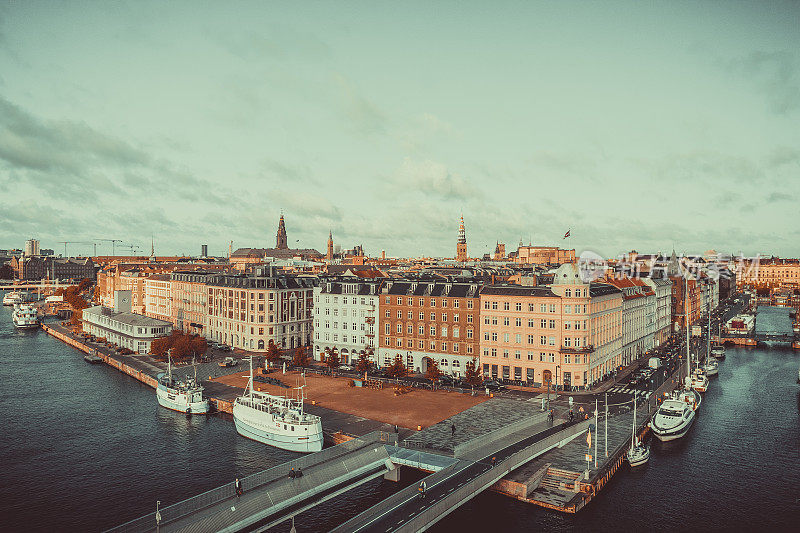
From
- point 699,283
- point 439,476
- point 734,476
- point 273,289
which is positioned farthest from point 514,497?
point 699,283

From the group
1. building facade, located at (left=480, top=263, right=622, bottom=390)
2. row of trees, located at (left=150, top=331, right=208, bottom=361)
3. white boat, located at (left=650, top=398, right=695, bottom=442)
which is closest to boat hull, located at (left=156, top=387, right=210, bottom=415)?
→ row of trees, located at (left=150, top=331, right=208, bottom=361)

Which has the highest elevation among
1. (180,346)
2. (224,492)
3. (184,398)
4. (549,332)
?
(549,332)

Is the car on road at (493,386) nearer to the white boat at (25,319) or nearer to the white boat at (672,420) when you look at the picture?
the white boat at (672,420)

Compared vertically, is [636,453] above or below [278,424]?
below

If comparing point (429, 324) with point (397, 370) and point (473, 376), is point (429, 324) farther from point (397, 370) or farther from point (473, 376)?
point (473, 376)

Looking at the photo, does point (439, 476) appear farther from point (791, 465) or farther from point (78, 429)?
point (78, 429)

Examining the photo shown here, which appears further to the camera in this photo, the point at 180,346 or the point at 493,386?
the point at 180,346

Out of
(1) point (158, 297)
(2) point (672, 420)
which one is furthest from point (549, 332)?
(1) point (158, 297)
